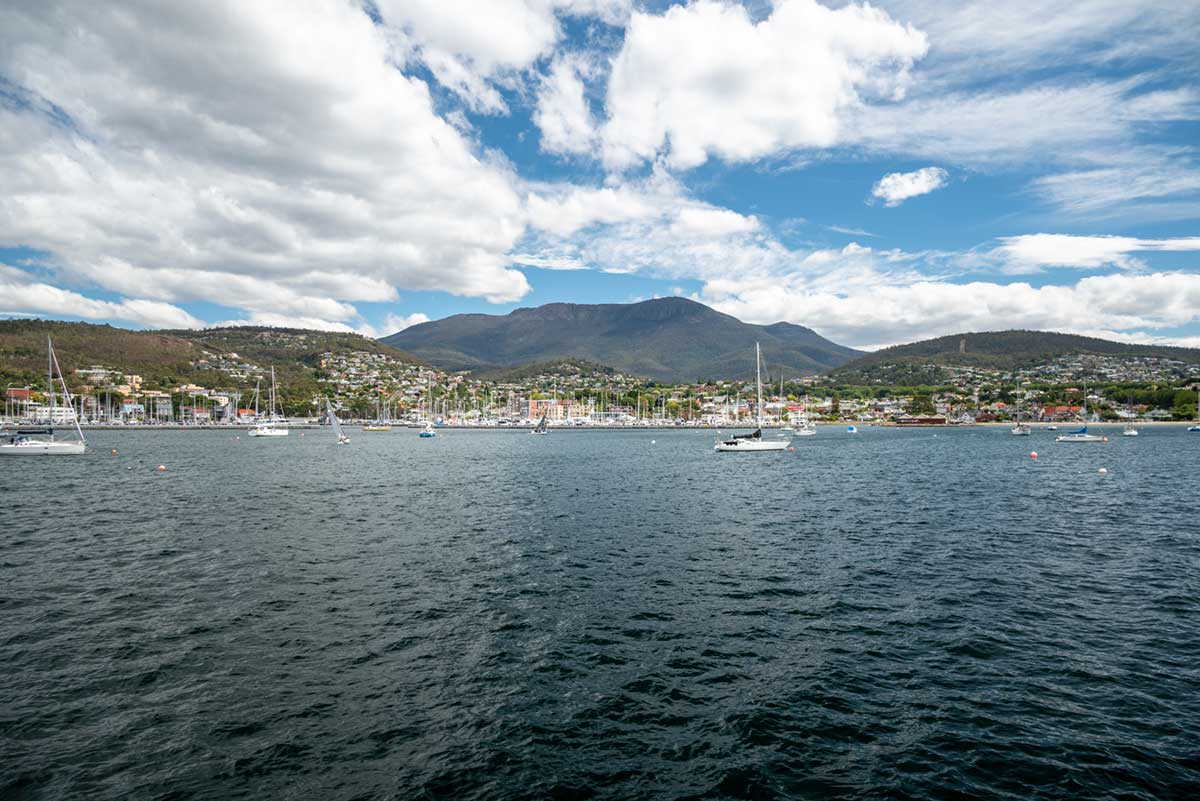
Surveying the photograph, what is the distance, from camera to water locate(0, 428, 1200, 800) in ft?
30.2

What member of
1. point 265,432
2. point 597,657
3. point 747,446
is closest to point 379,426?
point 265,432

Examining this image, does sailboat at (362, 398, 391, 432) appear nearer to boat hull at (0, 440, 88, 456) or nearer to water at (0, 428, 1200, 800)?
boat hull at (0, 440, 88, 456)

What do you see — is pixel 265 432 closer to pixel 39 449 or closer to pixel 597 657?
pixel 39 449

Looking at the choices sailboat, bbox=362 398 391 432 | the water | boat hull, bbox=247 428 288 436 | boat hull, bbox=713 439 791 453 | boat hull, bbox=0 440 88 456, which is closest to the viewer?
the water

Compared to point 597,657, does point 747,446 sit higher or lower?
lower

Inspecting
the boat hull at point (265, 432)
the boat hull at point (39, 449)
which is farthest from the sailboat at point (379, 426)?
the boat hull at point (39, 449)

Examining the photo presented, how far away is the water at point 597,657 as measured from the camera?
9.22 metres

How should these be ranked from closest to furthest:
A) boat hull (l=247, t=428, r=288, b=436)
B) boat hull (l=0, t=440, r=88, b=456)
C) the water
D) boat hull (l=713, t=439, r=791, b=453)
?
the water
boat hull (l=0, t=440, r=88, b=456)
boat hull (l=713, t=439, r=791, b=453)
boat hull (l=247, t=428, r=288, b=436)

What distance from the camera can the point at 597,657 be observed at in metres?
13.5

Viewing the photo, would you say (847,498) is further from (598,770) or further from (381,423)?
(381,423)

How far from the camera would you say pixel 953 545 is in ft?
81.1

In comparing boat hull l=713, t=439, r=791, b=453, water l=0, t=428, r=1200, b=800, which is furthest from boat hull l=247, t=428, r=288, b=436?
water l=0, t=428, r=1200, b=800

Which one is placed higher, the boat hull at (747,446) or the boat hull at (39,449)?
the boat hull at (39,449)

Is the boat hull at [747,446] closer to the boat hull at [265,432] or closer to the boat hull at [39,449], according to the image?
the boat hull at [39,449]
